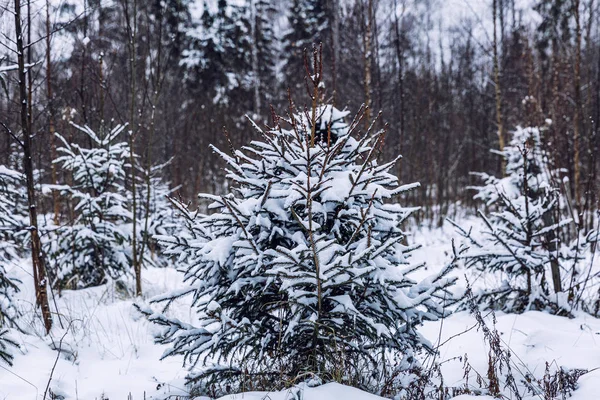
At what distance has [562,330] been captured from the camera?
12.4 feet

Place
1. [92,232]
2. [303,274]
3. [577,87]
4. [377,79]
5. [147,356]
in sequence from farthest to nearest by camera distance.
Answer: [377,79] → [577,87] → [92,232] → [147,356] → [303,274]

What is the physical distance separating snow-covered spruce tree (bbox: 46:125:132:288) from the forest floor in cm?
116

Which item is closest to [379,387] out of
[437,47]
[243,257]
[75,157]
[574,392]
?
[574,392]

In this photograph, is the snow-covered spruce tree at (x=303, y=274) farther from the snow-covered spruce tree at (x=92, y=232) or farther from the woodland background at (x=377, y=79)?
the woodland background at (x=377, y=79)

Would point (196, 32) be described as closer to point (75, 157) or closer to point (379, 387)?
point (75, 157)

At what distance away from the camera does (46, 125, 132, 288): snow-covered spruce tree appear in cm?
600

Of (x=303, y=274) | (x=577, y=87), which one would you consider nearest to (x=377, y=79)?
(x=577, y=87)

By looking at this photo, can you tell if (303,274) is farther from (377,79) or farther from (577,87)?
(377,79)

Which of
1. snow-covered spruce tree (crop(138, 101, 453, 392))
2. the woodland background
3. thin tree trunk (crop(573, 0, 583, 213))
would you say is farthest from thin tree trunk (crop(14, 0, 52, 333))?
thin tree trunk (crop(573, 0, 583, 213))

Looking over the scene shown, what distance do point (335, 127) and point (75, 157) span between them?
14.9 feet

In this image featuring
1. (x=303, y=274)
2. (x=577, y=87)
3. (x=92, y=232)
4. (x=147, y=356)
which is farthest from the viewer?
(x=577, y=87)

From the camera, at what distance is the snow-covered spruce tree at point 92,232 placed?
5996 millimetres

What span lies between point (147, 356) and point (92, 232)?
2.60 m

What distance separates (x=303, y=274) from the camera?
2.37 m
